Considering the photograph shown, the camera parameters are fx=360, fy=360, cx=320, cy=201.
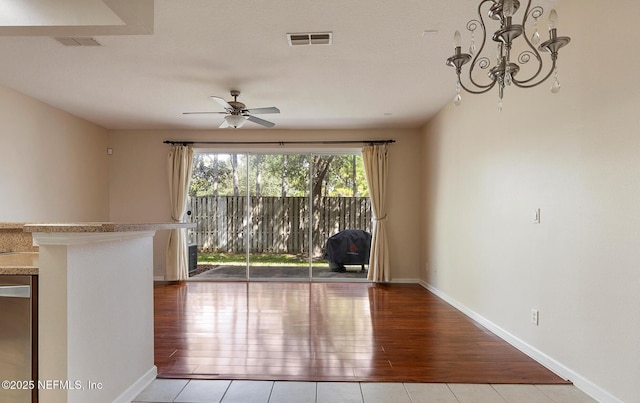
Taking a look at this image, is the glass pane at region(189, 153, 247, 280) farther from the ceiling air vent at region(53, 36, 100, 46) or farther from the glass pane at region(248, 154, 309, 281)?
the ceiling air vent at region(53, 36, 100, 46)

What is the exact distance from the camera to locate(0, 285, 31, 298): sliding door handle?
1682 millimetres

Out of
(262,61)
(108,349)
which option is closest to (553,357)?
(108,349)

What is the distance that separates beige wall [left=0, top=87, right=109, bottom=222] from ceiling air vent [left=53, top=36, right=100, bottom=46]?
182 cm

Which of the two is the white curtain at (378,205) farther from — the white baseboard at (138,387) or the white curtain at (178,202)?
the white baseboard at (138,387)

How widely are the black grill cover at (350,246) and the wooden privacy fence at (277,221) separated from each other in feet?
0.34

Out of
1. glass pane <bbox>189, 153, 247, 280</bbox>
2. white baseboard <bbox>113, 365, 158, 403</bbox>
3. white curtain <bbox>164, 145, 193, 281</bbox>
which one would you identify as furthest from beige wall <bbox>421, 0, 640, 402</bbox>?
white curtain <bbox>164, 145, 193, 281</bbox>

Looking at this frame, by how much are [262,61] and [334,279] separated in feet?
13.0

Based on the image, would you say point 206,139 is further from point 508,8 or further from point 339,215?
point 508,8

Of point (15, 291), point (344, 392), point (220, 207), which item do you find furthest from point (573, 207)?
point (220, 207)

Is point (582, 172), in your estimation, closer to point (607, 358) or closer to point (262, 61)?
point (607, 358)

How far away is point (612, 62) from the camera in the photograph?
215 cm

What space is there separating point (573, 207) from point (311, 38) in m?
2.34

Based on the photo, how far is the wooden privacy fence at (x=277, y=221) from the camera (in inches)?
251

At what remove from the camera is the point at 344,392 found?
2365mm
